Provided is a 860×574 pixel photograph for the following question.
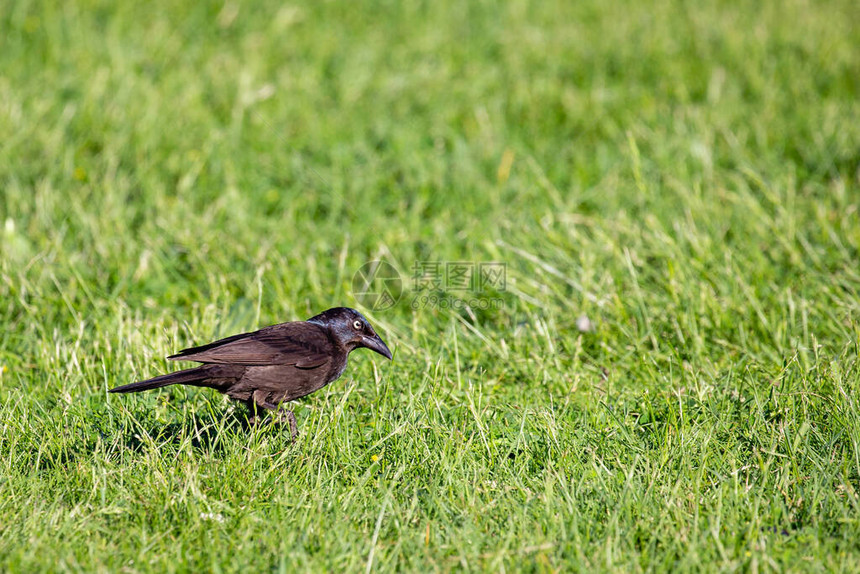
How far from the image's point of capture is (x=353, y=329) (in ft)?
13.6

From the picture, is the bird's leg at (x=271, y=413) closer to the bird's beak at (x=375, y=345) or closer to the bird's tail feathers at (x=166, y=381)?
the bird's tail feathers at (x=166, y=381)

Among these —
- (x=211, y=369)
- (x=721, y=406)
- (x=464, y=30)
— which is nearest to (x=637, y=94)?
(x=464, y=30)

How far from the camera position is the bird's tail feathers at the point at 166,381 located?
3412mm

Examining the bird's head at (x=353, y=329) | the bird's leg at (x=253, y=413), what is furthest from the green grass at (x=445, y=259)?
the bird's head at (x=353, y=329)

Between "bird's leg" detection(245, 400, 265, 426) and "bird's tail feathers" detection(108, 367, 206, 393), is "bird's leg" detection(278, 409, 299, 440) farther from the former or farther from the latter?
"bird's tail feathers" detection(108, 367, 206, 393)

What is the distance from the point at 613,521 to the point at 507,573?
0.43 meters

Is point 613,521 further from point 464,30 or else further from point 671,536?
point 464,30
